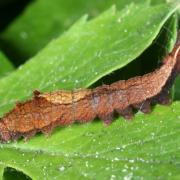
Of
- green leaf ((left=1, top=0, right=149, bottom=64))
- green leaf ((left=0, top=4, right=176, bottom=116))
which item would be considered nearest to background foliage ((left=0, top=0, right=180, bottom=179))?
green leaf ((left=0, top=4, right=176, bottom=116))

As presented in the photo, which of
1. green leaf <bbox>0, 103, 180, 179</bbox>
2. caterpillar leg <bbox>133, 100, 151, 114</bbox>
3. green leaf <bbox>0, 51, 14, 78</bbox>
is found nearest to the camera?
green leaf <bbox>0, 103, 180, 179</bbox>

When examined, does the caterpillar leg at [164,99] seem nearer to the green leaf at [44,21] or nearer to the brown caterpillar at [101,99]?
the brown caterpillar at [101,99]

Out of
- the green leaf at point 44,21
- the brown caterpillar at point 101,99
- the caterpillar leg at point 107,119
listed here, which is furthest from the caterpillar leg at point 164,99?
the green leaf at point 44,21

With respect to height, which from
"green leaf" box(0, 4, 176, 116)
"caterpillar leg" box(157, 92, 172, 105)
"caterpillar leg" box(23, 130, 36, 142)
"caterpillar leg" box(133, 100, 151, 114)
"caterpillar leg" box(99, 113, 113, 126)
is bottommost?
"caterpillar leg" box(157, 92, 172, 105)

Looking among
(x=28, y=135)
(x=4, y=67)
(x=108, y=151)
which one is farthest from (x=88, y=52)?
(x=4, y=67)

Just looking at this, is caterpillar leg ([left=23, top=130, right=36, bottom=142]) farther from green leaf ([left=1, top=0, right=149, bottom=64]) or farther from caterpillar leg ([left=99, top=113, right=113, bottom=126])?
green leaf ([left=1, top=0, right=149, bottom=64])

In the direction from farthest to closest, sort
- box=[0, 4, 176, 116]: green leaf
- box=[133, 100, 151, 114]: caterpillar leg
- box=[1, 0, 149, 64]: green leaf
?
box=[1, 0, 149, 64]: green leaf < box=[0, 4, 176, 116]: green leaf < box=[133, 100, 151, 114]: caterpillar leg

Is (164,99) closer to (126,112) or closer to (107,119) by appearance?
(126,112)
